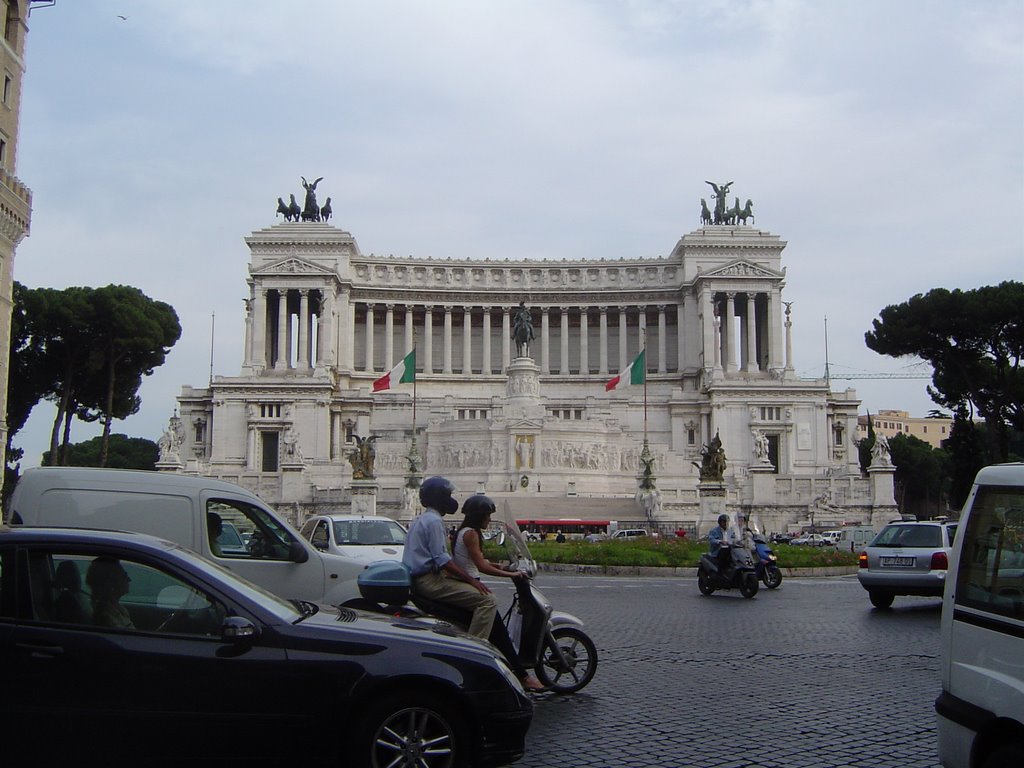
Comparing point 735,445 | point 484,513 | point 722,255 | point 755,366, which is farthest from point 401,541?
point 722,255

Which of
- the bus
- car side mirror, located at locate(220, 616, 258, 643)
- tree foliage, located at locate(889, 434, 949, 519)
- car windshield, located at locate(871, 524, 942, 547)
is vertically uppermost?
tree foliage, located at locate(889, 434, 949, 519)

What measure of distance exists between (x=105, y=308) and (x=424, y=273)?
35.3m

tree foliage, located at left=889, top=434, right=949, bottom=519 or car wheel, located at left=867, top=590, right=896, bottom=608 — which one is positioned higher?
tree foliage, located at left=889, top=434, right=949, bottom=519

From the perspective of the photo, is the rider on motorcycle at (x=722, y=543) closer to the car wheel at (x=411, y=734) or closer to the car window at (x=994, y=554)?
the car window at (x=994, y=554)

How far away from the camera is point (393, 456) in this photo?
6669cm

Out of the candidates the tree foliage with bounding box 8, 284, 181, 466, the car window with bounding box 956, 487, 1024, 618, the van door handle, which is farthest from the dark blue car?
the tree foliage with bounding box 8, 284, 181, 466

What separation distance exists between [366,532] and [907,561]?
9.22 meters

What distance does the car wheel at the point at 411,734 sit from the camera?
252 inches

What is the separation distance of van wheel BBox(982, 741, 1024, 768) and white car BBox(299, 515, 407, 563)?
10438mm

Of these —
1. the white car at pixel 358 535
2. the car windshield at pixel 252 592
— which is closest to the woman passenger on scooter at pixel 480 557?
the car windshield at pixel 252 592

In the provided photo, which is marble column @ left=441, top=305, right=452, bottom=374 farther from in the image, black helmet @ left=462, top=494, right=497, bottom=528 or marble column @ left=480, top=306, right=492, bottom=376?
black helmet @ left=462, top=494, right=497, bottom=528

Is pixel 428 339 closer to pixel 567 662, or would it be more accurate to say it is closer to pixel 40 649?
pixel 567 662

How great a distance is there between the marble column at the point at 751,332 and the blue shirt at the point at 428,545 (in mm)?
73680

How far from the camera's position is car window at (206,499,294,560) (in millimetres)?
11406
